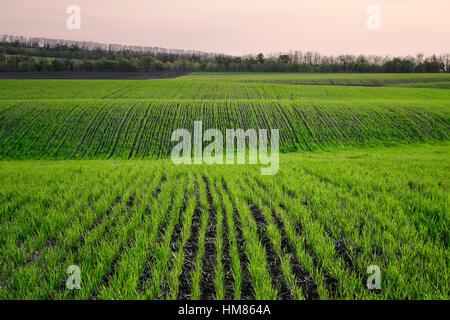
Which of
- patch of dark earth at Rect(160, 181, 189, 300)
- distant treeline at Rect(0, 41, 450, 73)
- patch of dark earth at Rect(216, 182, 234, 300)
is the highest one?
distant treeline at Rect(0, 41, 450, 73)

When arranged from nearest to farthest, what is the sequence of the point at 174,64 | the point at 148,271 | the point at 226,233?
the point at 148,271
the point at 226,233
the point at 174,64

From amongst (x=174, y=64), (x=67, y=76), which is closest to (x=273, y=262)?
(x=67, y=76)

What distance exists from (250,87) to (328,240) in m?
52.4

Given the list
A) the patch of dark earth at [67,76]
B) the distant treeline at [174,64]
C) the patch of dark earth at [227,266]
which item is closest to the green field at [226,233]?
the patch of dark earth at [227,266]

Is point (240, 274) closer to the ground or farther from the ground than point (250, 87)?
closer to the ground

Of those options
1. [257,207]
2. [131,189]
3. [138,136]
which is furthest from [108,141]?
[257,207]

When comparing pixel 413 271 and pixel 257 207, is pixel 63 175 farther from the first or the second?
pixel 413 271

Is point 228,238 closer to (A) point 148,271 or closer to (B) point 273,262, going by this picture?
(B) point 273,262

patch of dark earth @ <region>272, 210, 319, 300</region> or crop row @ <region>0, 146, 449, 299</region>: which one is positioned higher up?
crop row @ <region>0, 146, 449, 299</region>

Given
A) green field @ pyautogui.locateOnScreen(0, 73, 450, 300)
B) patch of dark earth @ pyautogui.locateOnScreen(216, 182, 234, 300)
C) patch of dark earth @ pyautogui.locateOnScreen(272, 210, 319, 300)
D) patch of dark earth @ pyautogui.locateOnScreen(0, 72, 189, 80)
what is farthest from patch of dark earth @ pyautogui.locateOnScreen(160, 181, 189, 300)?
patch of dark earth @ pyautogui.locateOnScreen(0, 72, 189, 80)

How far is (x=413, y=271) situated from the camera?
3.83m

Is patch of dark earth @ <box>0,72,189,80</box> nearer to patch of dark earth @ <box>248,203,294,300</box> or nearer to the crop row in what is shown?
the crop row

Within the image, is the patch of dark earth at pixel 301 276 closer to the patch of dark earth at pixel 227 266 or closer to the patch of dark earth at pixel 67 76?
the patch of dark earth at pixel 227 266

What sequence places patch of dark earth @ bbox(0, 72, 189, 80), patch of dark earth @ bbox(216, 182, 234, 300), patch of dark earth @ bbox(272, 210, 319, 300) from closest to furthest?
patch of dark earth @ bbox(272, 210, 319, 300) → patch of dark earth @ bbox(216, 182, 234, 300) → patch of dark earth @ bbox(0, 72, 189, 80)
